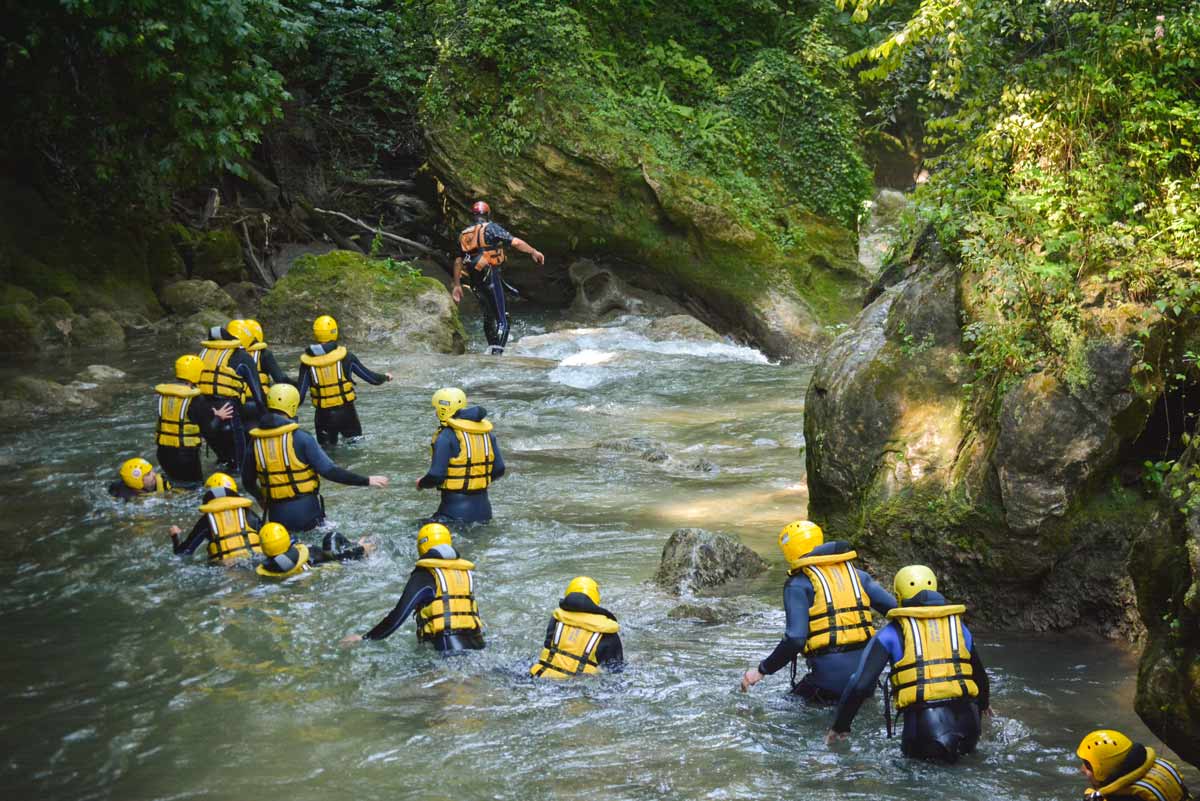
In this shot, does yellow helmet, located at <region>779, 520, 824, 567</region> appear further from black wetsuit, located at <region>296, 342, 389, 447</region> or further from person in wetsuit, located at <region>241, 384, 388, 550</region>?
black wetsuit, located at <region>296, 342, 389, 447</region>

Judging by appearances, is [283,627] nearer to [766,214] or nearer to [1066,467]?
[1066,467]

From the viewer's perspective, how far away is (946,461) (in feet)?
24.9

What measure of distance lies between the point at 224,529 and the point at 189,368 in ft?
8.76

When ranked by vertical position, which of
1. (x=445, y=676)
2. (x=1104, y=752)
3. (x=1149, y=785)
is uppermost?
(x=1104, y=752)

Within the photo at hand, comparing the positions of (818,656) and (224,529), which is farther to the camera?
(224,529)

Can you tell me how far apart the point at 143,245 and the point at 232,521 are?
13.4 meters

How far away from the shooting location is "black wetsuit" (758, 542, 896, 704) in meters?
6.05

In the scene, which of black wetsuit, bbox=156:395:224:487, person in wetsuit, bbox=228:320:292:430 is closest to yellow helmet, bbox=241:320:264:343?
person in wetsuit, bbox=228:320:292:430

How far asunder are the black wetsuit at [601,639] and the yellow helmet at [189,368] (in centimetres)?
563

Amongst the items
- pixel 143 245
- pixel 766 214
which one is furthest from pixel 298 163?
pixel 766 214

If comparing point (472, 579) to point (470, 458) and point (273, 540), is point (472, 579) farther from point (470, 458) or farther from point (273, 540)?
point (470, 458)

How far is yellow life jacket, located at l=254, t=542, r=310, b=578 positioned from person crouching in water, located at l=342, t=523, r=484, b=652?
1579mm

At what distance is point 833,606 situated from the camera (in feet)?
20.4

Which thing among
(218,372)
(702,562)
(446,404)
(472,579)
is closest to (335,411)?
(218,372)
